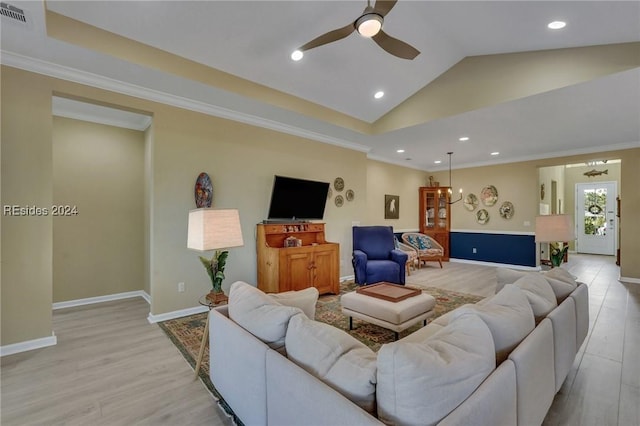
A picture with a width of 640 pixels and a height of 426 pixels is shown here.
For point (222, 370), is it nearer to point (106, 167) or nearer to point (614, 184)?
point (106, 167)

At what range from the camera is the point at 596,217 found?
9.16 metres

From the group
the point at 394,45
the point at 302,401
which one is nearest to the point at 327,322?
the point at 302,401

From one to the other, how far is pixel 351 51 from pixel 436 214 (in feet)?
19.2

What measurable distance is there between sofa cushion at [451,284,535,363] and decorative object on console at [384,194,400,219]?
18.3 feet

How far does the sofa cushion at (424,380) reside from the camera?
92 centimetres

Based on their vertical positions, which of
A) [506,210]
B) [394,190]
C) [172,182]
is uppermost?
[394,190]

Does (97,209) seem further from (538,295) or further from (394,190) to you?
(394,190)

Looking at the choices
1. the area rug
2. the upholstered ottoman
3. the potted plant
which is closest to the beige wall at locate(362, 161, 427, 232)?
the area rug

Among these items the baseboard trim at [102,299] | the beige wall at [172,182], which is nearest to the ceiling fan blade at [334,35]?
the beige wall at [172,182]

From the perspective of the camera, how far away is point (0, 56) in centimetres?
264

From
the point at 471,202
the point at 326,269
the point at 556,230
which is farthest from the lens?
the point at 471,202

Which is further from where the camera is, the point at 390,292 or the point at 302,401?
the point at 390,292

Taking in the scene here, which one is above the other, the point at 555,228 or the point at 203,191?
the point at 203,191

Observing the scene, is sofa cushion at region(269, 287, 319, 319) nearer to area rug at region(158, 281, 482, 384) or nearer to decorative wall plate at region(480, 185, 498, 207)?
area rug at region(158, 281, 482, 384)
